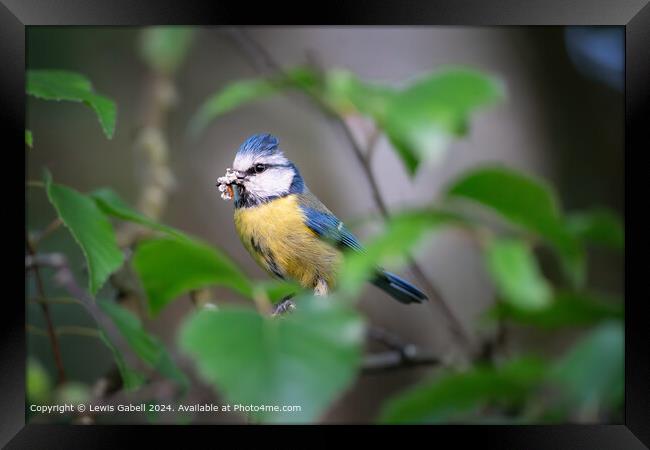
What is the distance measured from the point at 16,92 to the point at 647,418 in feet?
4.17

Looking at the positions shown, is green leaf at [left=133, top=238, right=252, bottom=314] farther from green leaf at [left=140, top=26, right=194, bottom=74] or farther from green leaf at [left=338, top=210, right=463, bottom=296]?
green leaf at [left=140, top=26, right=194, bottom=74]

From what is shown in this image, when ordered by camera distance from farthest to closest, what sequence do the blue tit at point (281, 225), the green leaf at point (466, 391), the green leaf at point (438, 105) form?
the blue tit at point (281, 225) → the green leaf at point (466, 391) → the green leaf at point (438, 105)

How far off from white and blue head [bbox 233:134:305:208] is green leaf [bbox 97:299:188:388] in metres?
0.52

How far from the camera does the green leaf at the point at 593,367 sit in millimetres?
448

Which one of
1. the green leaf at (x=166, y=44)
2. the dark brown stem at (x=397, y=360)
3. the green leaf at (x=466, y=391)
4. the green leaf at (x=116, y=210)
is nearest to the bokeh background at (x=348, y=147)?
the green leaf at (x=166, y=44)

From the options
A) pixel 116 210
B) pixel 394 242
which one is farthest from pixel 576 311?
pixel 116 210

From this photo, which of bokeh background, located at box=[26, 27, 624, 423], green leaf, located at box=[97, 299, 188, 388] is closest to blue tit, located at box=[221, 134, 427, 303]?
bokeh background, located at box=[26, 27, 624, 423]

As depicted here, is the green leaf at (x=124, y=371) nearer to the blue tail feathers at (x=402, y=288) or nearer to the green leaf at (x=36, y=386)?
the green leaf at (x=36, y=386)

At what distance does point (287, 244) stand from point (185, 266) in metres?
0.95

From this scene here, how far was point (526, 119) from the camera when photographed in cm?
201

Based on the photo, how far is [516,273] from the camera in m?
0.41

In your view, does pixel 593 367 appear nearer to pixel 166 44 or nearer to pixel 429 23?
pixel 429 23

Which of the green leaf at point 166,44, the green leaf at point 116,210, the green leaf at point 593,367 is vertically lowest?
the green leaf at point 593,367

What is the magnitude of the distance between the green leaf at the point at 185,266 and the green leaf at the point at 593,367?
0.74 feet
